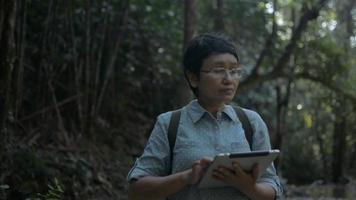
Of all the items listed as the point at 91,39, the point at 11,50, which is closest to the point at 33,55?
the point at 91,39

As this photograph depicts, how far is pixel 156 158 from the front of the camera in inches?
85.6

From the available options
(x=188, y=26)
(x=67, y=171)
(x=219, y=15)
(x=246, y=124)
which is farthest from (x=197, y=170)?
(x=219, y=15)

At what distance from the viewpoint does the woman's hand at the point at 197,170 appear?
1.96 meters

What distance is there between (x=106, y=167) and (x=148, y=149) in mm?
5278

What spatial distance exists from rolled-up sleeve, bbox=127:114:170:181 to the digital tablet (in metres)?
0.18

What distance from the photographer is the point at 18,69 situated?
19.2 feet

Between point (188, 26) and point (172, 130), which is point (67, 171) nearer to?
point (188, 26)

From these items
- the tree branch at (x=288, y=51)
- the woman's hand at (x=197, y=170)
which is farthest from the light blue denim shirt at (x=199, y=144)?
the tree branch at (x=288, y=51)

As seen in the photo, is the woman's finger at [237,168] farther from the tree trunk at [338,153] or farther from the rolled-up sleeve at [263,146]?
the tree trunk at [338,153]

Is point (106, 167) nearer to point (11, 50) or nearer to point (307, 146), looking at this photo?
point (11, 50)

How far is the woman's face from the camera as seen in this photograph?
2207 millimetres

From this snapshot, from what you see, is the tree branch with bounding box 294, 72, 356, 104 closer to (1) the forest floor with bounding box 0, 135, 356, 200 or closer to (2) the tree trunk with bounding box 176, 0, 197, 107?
(2) the tree trunk with bounding box 176, 0, 197, 107

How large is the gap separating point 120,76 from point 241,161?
7.01 metres

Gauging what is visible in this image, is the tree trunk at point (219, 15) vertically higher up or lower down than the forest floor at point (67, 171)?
higher up
